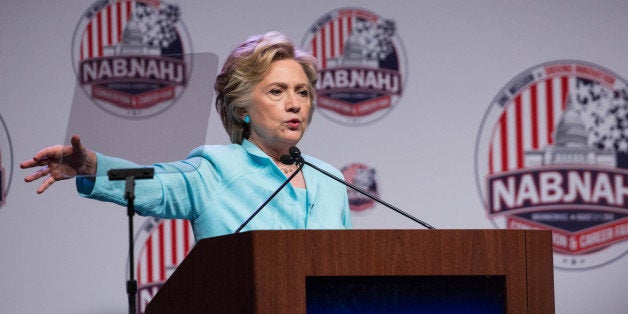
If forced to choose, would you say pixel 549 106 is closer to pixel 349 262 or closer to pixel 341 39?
pixel 341 39

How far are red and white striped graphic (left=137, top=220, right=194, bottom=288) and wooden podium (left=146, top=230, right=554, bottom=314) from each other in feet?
5.24

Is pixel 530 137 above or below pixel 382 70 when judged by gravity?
below

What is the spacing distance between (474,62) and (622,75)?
67 cm

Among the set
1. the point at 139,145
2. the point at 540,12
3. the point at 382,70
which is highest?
the point at 540,12

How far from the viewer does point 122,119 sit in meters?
2.16

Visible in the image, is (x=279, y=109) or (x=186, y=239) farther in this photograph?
(x=186, y=239)

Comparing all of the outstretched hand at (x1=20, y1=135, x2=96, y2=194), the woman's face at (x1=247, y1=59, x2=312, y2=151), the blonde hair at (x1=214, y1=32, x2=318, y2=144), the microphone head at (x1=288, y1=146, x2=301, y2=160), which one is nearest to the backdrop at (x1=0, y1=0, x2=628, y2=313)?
the blonde hair at (x1=214, y1=32, x2=318, y2=144)

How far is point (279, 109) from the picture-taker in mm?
2598

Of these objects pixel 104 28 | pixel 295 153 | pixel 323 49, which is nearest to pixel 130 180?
pixel 295 153

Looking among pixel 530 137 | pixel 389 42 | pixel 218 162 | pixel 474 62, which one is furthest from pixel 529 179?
pixel 218 162

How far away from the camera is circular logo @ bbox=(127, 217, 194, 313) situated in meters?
3.39

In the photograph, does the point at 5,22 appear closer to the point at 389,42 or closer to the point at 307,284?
the point at 389,42

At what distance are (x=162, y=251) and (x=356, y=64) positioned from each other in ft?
3.57

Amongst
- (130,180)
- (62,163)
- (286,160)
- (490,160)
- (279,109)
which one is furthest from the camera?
(490,160)
